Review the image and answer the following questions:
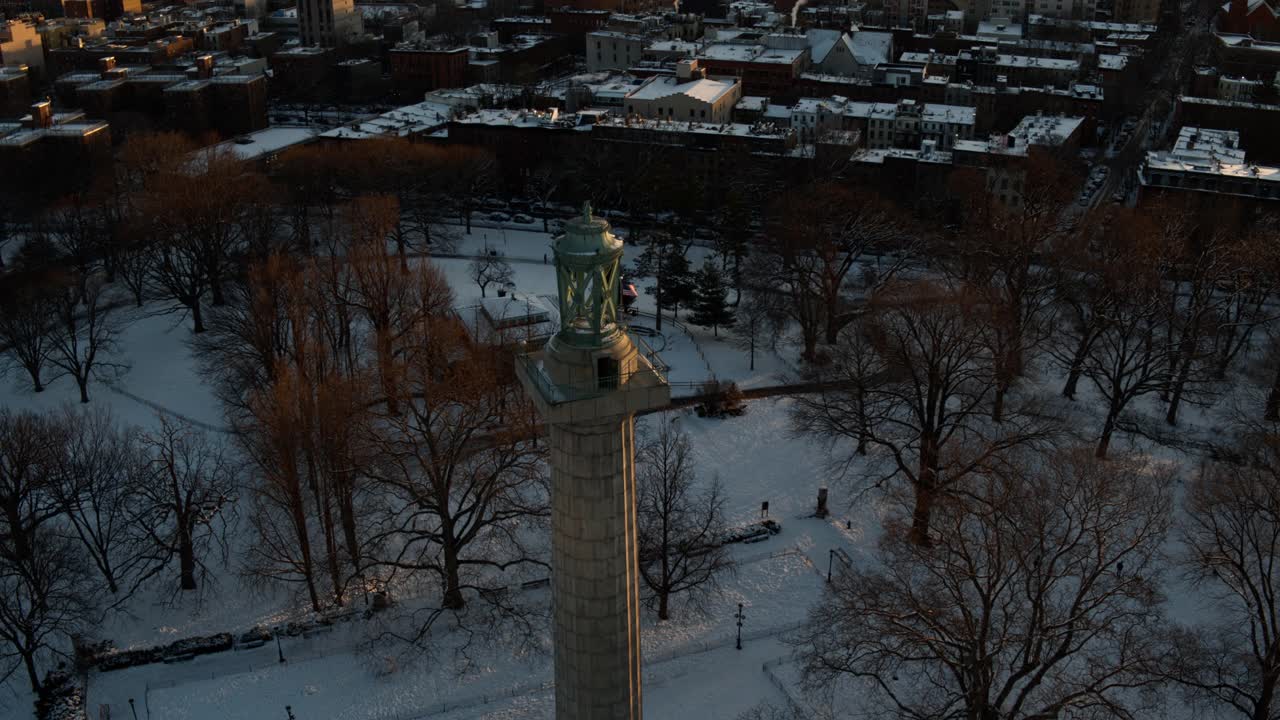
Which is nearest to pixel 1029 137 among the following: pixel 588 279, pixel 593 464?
pixel 593 464

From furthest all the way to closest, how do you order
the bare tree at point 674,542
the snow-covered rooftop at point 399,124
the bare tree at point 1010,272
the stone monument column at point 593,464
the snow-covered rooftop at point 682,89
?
the snow-covered rooftop at point 682,89
the snow-covered rooftop at point 399,124
the bare tree at point 1010,272
the bare tree at point 674,542
the stone monument column at point 593,464

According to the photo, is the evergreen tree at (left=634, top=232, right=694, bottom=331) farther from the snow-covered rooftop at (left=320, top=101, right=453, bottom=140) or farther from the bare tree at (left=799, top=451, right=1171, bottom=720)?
the snow-covered rooftop at (left=320, top=101, right=453, bottom=140)

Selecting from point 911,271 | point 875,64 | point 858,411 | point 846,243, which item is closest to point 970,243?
point 846,243

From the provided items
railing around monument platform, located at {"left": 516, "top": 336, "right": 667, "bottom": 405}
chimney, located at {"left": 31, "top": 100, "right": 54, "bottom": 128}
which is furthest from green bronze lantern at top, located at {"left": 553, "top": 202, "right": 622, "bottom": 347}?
chimney, located at {"left": 31, "top": 100, "right": 54, "bottom": 128}

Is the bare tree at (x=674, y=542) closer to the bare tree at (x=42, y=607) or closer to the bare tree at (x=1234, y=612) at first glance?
the bare tree at (x=1234, y=612)

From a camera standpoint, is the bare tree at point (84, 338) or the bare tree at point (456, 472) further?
the bare tree at point (84, 338)

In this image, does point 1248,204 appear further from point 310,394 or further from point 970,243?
point 310,394

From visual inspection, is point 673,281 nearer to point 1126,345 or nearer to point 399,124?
point 1126,345

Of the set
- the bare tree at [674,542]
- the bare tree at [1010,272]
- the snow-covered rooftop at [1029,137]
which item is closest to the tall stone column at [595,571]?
the bare tree at [674,542]
